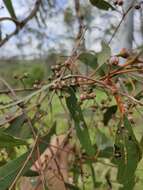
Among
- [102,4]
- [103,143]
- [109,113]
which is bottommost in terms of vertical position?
[103,143]

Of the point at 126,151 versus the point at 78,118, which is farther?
the point at 78,118

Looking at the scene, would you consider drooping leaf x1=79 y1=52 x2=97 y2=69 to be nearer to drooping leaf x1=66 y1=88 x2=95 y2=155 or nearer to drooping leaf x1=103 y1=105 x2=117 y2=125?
drooping leaf x1=103 y1=105 x2=117 y2=125

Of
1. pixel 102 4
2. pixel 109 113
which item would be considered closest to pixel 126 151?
pixel 102 4

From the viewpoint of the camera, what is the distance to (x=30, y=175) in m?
1.36

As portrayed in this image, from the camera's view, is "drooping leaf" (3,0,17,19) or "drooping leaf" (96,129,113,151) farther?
"drooping leaf" (96,129,113,151)

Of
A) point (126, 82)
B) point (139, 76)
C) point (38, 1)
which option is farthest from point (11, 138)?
point (38, 1)

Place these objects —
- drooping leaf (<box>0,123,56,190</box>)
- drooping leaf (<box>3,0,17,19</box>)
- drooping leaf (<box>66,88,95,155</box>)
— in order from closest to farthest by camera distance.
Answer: drooping leaf (<box>0,123,56,190</box>) < drooping leaf (<box>66,88,95,155</box>) < drooping leaf (<box>3,0,17,19</box>)

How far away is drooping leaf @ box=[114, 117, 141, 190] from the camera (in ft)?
3.68

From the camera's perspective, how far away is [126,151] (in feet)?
3.75

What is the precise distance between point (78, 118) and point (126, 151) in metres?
0.18

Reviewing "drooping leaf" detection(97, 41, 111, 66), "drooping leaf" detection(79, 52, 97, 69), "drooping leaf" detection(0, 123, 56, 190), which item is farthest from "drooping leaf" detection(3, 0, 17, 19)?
"drooping leaf" detection(0, 123, 56, 190)

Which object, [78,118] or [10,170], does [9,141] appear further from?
[78,118]

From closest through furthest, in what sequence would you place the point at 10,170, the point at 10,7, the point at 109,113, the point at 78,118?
the point at 10,170 → the point at 78,118 → the point at 10,7 → the point at 109,113

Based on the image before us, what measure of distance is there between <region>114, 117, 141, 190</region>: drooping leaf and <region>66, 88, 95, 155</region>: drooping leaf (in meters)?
0.14
